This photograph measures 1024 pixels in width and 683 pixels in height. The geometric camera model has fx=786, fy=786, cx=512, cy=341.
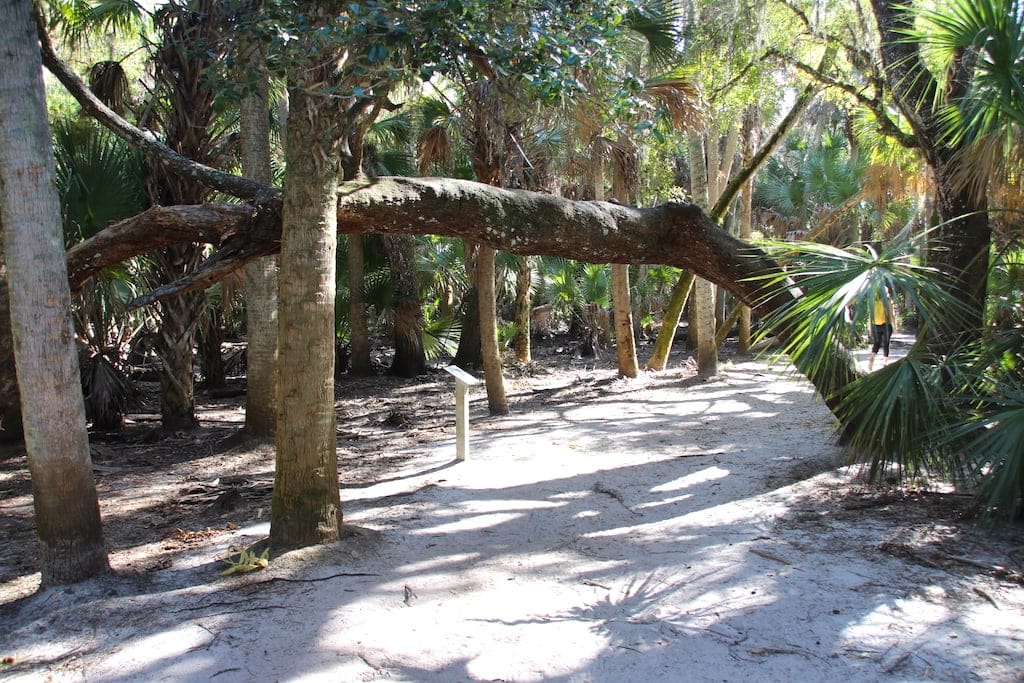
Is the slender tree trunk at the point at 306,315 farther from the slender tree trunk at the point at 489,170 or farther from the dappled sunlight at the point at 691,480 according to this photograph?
the slender tree trunk at the point at 489,170

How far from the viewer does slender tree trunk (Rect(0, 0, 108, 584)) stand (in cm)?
441

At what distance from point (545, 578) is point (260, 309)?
209 inches

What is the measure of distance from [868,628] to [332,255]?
3.77 metres

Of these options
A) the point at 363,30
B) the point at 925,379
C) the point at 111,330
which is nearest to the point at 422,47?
the point at 363,30

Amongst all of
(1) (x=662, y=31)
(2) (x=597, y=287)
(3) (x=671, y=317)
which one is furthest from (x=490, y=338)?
(2) (x=597, y=287)

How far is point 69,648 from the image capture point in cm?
405

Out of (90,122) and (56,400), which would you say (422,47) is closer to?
(56,400)

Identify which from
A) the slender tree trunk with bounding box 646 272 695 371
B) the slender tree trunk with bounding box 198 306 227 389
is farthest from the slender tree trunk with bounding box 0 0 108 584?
the slender tree trunk with bounding box 646 272 695 371

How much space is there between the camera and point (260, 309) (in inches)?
351

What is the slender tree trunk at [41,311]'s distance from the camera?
4.41 m

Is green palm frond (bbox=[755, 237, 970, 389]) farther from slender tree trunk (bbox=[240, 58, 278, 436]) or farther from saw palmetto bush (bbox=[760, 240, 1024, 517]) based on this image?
slender tree trunk (bbox=[240, 58, 278, 436])

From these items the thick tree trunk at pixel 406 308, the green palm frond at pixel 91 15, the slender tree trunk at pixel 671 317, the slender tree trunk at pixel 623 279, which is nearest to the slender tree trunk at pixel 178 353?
the green palm frond at pixel 91 15

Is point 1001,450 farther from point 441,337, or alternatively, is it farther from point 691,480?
point 441,337

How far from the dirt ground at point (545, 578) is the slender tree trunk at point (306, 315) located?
0.40 meters
